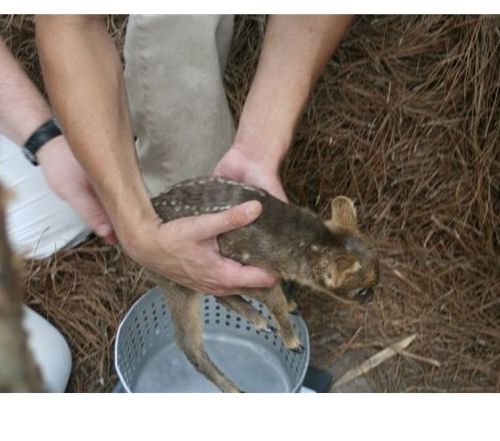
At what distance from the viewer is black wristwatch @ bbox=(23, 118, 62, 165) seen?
1.54 metres

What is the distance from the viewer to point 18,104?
1562mm

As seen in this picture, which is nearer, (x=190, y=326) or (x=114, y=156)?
(x=114, y=156)

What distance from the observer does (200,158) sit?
179cm

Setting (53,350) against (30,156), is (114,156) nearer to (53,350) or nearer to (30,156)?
(30,156)

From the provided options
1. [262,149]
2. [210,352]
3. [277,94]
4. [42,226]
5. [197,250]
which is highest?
[277,94]

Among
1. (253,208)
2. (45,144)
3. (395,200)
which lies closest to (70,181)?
(45,144)

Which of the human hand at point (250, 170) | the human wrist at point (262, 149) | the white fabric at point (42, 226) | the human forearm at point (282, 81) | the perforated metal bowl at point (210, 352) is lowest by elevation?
the perforated metal bowl at point (210, 352)

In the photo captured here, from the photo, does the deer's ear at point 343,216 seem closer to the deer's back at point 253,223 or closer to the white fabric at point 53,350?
the deer's back at point 253,223

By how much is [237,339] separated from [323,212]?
0.43m

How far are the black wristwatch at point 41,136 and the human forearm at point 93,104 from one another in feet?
0.83

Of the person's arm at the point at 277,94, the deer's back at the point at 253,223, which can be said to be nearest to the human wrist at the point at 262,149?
the person's arm at the point at 277,94

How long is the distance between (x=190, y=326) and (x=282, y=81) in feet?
1.91

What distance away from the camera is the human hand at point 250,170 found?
61.5 inches
